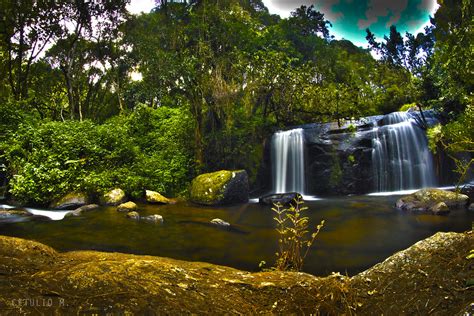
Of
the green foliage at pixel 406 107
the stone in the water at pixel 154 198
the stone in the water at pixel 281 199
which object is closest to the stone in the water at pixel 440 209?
the stone in the water at pixel 281 199

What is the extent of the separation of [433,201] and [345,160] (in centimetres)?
642

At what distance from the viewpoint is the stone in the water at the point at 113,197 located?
11.8 m

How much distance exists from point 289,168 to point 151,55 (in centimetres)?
985

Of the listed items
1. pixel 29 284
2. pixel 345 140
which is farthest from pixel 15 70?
pixel 29 284

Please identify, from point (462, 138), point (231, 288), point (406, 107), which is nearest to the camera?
point (231, 288)

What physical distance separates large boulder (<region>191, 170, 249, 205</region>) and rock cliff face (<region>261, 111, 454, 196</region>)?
3292mm

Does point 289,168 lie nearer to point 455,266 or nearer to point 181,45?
point 181,45

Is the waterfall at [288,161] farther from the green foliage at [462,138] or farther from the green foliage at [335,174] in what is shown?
the green foliage at [462,138]

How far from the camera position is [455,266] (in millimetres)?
2215

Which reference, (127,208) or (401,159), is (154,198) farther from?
(401,159)

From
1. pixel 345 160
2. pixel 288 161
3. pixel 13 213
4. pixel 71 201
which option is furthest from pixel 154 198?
pixel 345 160

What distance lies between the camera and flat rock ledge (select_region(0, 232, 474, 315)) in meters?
1.84

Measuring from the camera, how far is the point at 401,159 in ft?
52.5

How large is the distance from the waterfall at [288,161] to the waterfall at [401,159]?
4.03 metres
